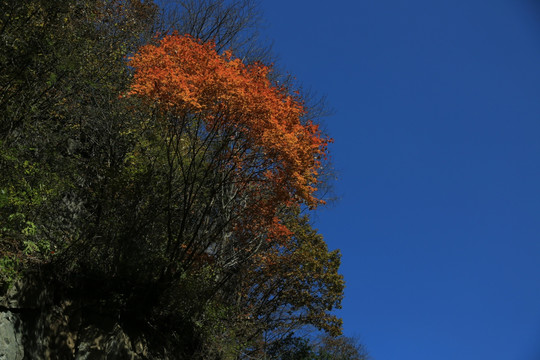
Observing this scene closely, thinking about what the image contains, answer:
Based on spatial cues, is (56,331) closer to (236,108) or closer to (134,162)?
(134,162)

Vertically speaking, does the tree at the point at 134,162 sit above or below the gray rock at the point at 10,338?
above

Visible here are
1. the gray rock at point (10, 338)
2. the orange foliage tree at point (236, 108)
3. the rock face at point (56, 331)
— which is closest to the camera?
the gray rock at point (10, 338)

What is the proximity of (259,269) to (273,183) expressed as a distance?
5830mm

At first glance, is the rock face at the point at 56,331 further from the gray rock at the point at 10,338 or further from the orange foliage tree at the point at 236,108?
the orange foliage tree at the point at 236,108

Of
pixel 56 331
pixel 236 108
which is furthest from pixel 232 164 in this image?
pixel 56 331

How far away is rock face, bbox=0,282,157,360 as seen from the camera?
9.70m

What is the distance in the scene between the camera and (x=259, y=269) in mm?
18641

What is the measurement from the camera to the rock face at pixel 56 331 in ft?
31.8

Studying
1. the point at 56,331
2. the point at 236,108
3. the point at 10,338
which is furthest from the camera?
the point at 236,108

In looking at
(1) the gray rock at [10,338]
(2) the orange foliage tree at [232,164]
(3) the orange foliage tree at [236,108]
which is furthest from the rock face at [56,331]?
(3) the orange foliage tree at [236,108]

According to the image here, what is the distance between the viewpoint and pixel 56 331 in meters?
11.0

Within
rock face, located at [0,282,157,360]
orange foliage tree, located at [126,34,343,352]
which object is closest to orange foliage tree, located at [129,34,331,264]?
orange foliage tree, located at [126,34,343,352]

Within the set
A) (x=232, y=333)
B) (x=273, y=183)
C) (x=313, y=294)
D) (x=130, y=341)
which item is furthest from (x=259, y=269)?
(x=130, y=341)

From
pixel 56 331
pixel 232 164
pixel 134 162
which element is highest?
pixel 232 164
